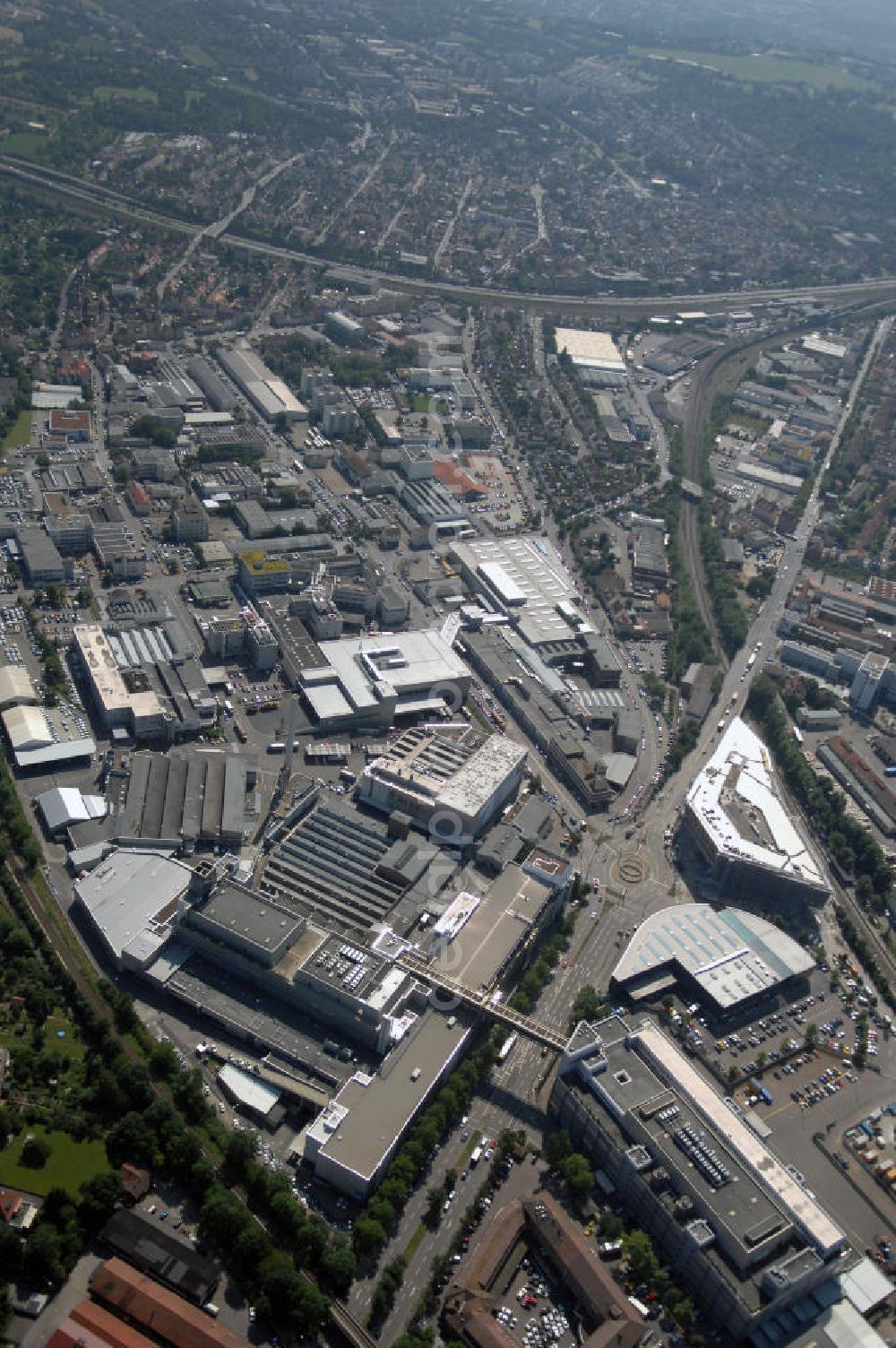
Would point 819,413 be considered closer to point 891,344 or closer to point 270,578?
point 891,344

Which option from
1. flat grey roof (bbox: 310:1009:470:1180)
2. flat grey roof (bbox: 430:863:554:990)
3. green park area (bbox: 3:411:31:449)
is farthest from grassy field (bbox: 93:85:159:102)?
flat grey roof (bbox: 310:1009:470:1180)

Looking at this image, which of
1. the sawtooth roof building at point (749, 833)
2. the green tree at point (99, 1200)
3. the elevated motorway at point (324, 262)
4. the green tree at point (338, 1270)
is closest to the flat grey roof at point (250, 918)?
the green tree at point (99, 1200)

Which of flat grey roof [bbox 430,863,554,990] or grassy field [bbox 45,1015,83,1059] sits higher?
flat grey roof [bbox 430,863,554,990]

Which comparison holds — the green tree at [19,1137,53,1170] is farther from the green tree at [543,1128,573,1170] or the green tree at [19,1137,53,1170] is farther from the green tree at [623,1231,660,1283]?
the green tree at [623,1231,660,1283]

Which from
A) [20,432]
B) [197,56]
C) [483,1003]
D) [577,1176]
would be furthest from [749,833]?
[197,56]

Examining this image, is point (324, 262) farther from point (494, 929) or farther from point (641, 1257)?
point (641, 1257)

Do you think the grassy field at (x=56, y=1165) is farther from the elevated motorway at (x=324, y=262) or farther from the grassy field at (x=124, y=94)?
the grassy field at (x=124, y=94)
